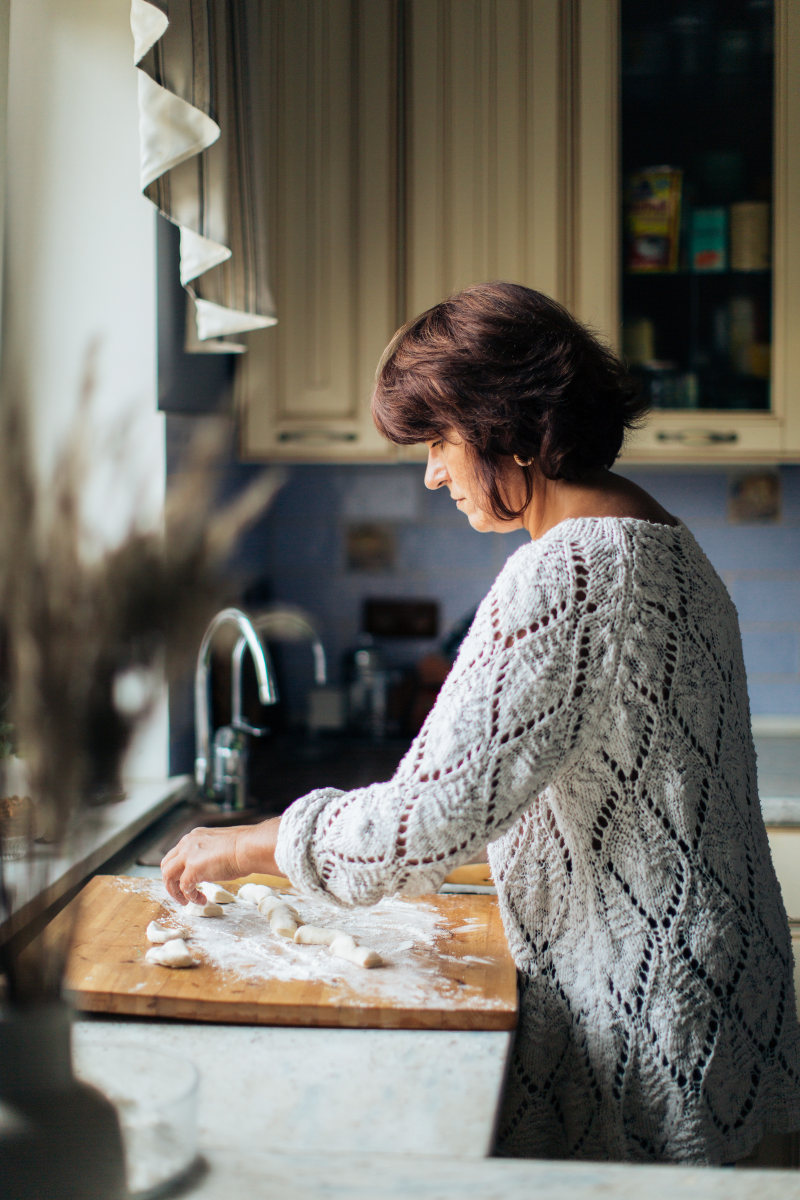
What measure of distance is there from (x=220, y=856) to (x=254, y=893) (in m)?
0.21

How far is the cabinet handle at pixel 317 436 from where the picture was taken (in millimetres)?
2184

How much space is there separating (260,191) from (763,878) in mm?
1503

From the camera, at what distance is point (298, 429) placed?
2.20 m

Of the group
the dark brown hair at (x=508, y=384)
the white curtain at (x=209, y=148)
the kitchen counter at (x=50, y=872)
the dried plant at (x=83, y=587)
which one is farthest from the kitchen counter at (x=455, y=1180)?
the white curtain at (x=209, y=148)

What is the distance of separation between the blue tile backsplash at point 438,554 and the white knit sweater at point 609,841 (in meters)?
1.51

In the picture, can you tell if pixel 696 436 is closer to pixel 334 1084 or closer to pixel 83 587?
pixel 334 1084

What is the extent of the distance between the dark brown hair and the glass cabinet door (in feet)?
4.01

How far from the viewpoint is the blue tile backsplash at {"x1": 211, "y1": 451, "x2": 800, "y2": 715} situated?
96.8 inches

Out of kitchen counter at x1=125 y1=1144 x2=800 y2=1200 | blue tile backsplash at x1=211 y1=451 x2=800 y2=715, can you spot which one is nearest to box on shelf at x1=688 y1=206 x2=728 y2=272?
blue tile backsplash at x1=211 y1=451 x2=800 y2=715

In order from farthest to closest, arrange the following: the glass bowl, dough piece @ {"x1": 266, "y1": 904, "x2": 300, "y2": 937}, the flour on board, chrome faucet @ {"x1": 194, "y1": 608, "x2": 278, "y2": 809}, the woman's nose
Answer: chrome faucet @ {"x1": 194, "y1": 608, "x2": 278, "y2": 809}, the woman's nose, dough piece @ {"x1": 266, "y1": 904, "x2": 300, "y2": 937}, the flour on board, the glass bowl

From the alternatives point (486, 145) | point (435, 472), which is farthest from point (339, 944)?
point (486, 145)

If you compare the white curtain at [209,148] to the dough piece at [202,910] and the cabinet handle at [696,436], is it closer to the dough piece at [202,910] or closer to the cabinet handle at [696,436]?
the cabinet handle at [696,436]

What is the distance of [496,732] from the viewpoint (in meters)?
0.83

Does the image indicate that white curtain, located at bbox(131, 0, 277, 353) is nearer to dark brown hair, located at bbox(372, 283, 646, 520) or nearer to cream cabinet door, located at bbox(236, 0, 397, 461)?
cream cabinet door, located at bbox(236, 0, 397, 461)
